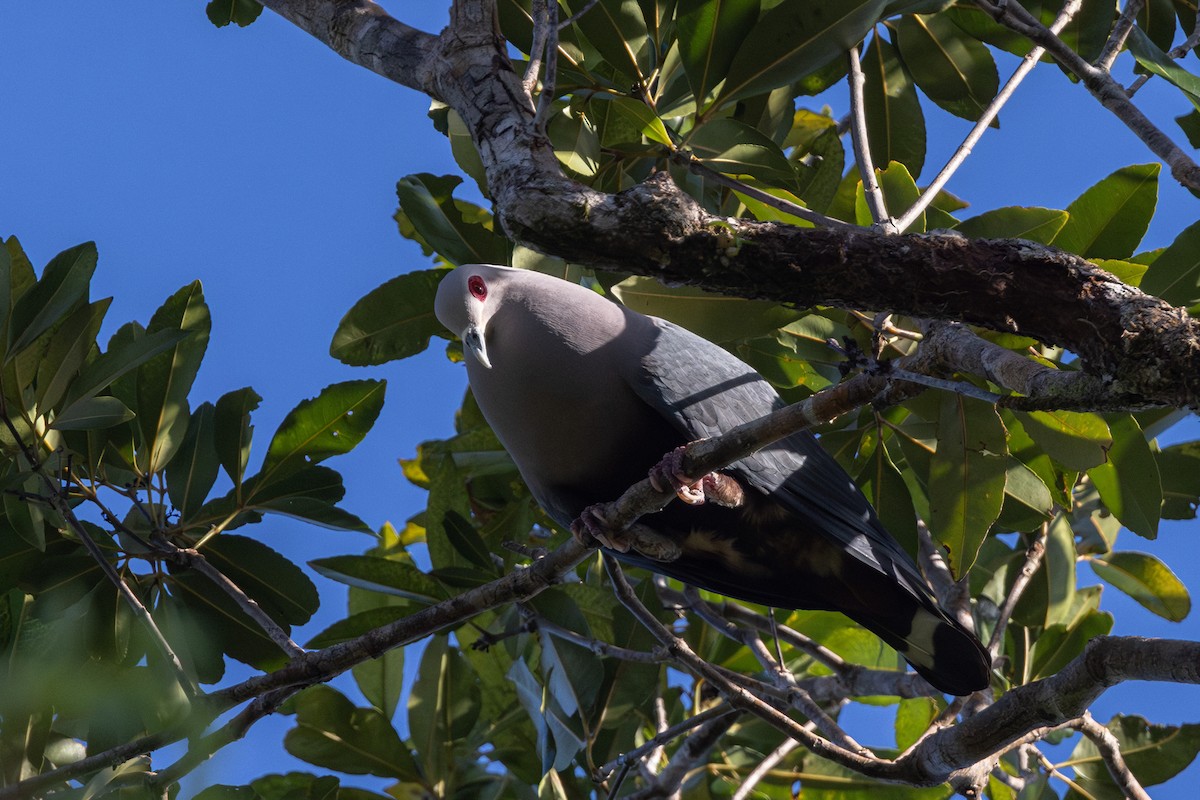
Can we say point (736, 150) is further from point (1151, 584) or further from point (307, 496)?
point (1151, 584)

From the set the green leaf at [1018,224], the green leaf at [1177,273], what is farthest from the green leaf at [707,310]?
the green leaf at [1177,273]

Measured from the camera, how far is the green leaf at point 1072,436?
2670 mm

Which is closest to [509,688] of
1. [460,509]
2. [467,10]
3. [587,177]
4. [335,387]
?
[460,509]

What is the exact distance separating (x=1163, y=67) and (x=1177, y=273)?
A: 0.53m

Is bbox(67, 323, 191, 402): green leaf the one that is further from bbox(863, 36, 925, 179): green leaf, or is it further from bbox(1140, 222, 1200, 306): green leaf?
bbox(1140, 222, 1200, 306): green leaf

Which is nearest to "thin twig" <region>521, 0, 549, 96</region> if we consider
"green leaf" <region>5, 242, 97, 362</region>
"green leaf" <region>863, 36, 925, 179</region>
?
"green leaf" <region>5, 242, 97, 362</region>

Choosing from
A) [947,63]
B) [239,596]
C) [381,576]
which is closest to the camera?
[239,596]

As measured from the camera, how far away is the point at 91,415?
9.48ft

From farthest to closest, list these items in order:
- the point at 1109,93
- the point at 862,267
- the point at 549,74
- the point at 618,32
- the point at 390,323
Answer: the point at 390,323, the point at 618,32, the point at 1109,93, the point at 549,74, the point at 862,267

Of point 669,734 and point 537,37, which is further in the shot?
point 669,734

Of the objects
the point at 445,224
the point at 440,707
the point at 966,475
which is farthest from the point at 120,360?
the point at 966,475

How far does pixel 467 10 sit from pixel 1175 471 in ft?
8.88

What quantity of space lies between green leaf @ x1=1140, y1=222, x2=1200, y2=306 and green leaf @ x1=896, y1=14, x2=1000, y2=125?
3.43 feet

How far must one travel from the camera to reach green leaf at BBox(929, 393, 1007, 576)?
2.85 m
